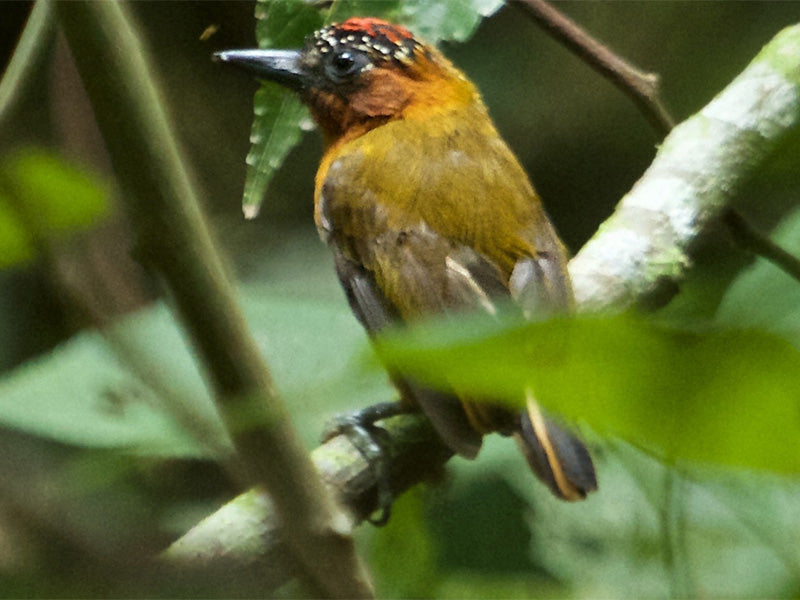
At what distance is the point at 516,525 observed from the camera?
2.51 meters

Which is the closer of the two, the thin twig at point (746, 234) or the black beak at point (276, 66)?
the thin twig at point (746, 234)

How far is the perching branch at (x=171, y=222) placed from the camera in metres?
0.70

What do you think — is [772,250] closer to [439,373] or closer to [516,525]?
[516,525]

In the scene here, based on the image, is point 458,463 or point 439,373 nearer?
point 439,373

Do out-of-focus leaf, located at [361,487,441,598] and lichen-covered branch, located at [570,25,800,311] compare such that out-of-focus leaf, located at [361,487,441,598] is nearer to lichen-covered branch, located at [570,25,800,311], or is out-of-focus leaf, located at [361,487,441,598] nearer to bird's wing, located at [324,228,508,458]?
bird's wing, located at [324,228,508,458]

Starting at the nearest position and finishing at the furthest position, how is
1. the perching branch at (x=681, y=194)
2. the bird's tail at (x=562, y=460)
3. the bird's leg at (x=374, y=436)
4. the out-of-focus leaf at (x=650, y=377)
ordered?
the out-of-focus leaf at (x=650, y=377) → the bird's tail at (x=562, y=460) → the bird's leg at (x=374, y=436) → the perching branch at (x=681, y=194)

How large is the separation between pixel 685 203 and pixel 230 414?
199cm

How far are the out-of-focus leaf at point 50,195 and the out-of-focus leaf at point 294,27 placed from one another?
1109 mm

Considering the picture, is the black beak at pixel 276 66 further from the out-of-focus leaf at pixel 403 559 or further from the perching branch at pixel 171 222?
the perching branch at pixel 171 222

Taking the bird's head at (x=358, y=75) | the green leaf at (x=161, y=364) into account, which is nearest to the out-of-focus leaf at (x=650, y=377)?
the green leaf at (x=161, y=364)

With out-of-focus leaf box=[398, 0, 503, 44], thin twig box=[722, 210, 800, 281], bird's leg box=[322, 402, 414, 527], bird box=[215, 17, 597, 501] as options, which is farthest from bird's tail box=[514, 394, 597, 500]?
thin twig box=[722, 210, 800, 281]

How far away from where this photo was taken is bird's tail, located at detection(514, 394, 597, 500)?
1.59 meters

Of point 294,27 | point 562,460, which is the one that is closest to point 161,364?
point 562,460

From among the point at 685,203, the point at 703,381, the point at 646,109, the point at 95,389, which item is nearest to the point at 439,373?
the point at 703,381
